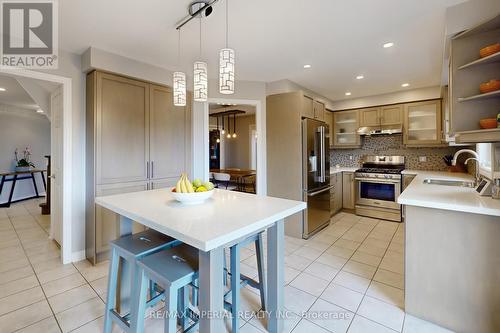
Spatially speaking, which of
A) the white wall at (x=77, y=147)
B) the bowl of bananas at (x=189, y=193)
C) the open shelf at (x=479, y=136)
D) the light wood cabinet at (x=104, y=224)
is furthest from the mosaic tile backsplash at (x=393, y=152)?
the white wall at (x=77, y=147)

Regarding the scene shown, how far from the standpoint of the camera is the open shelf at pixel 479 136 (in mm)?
1507

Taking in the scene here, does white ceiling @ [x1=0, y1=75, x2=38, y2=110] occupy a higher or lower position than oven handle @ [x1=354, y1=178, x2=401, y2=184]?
higher

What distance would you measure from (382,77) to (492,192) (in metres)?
2.46

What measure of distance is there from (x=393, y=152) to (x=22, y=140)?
898 cm

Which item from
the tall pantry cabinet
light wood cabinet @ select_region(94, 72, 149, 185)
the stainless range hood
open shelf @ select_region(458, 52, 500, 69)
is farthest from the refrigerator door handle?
light wood cabinet @ select_region(94, 72, 149, 185)

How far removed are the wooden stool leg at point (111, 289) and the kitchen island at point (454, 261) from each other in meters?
2.14

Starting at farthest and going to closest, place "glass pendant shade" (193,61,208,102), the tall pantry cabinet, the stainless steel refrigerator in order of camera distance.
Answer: the stainless steel refrigerator → the tall pantry cabinet → "glass pendant shade" (193,61,208,102)

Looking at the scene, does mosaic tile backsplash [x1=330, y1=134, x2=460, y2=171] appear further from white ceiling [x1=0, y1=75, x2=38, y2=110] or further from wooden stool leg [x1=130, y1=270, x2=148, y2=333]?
white ceiling [x1=0, y1=75, x2=38, y2=110]

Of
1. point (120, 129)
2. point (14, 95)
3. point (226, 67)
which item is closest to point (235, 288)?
point (226, 67)

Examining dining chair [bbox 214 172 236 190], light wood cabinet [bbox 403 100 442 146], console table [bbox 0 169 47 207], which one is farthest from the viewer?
dining chair [bbox 214 172 236 190]

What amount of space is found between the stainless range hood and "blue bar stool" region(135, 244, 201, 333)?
4391 mm

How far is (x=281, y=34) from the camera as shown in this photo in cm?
229

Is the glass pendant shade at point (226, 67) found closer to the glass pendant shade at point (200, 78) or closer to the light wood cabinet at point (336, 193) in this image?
the glass pendant shade at point (200, 78)

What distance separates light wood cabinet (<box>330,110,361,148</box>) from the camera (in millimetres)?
4904
